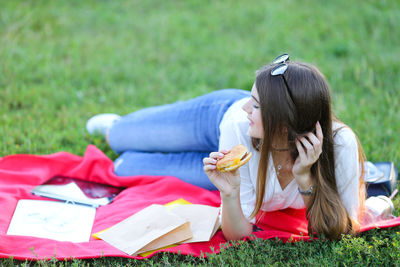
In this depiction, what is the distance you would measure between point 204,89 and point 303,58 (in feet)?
5.84

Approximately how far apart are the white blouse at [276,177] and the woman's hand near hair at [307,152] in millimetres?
210

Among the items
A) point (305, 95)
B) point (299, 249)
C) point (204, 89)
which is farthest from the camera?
point (204, 89)

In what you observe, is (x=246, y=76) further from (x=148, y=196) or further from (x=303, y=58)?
(x=148, y=196)

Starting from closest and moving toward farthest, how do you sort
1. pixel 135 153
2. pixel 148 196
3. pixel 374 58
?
pixel 148 196
pixel 135 153
pixel 374 58

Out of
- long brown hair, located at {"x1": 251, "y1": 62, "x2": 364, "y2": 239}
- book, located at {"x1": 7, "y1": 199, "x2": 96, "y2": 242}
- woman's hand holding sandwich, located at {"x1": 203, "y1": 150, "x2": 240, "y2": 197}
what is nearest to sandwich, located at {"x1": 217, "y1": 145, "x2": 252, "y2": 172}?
woman's hand holding sandwich, located at {"x1": 203, "y1": 150, "x2": 240, "y2": 197}

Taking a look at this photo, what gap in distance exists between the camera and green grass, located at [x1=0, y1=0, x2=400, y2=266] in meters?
4.99

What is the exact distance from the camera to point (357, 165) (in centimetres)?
308

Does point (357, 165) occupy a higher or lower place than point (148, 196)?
higher

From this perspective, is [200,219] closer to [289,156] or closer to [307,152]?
[289,156]

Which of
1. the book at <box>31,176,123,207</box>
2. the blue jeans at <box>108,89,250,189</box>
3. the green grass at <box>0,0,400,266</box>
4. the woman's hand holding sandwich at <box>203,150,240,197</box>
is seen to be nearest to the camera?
the woman's hand holding sandwich at <box>203,150,240,197</box>

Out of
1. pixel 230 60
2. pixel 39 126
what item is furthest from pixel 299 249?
pixel 230 60

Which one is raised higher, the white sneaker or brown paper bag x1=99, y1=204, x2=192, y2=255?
the white sneaker

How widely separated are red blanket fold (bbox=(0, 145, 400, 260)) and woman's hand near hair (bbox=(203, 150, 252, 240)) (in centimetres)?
15

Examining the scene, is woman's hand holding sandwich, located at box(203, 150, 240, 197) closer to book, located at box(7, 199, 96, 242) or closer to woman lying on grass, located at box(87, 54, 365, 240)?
woman lying on grass, located at box(87, 54, 365, 240)
